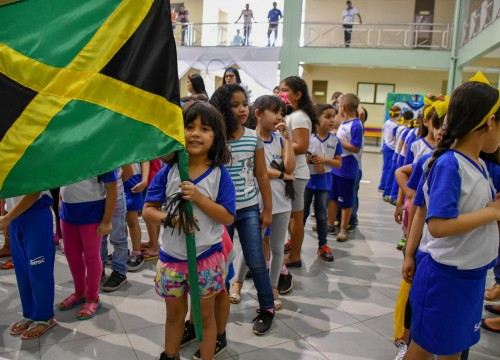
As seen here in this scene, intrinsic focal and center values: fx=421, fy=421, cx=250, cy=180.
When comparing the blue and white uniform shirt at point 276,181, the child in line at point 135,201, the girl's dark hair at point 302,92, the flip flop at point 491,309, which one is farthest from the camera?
the child in line at point 135,201

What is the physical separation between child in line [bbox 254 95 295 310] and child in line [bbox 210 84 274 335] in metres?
0.27

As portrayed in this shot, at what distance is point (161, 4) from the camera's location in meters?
1.55

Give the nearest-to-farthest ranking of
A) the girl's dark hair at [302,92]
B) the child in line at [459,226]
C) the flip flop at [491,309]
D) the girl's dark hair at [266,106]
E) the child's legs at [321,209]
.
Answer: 1. the child in line at [459,226]
2. the girl's dark hair at [266,106]
3. the flip flop at [491,309]
4. the girl's dark hair at [302,92]
5. the child's legs at [321,209]

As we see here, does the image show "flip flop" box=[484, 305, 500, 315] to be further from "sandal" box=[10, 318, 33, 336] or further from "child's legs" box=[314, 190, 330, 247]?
"sandal" box=[10, 318, 33, 336]

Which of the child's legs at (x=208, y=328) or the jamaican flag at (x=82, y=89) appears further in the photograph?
the child's legs at (x=208, y=328)

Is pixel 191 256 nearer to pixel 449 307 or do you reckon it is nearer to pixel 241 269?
pixel 449 307

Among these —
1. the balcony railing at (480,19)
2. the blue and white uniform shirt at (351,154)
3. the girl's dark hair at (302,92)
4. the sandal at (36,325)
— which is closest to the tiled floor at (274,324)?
the sandal at (36,325)

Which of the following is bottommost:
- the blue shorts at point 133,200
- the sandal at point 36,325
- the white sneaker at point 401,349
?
the sandal at point 36,325

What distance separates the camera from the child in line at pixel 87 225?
8.47 ft

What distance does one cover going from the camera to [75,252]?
8.89 feet

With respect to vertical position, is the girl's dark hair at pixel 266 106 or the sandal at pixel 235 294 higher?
the girl's dark hair at pixel 266 106

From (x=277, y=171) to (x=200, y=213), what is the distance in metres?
1.04

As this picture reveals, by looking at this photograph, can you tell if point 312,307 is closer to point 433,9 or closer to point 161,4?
point 161,4

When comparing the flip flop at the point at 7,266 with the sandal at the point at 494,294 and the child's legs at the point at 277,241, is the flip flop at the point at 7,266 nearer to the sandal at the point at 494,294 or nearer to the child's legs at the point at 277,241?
the child's legs at the point at 277,241
